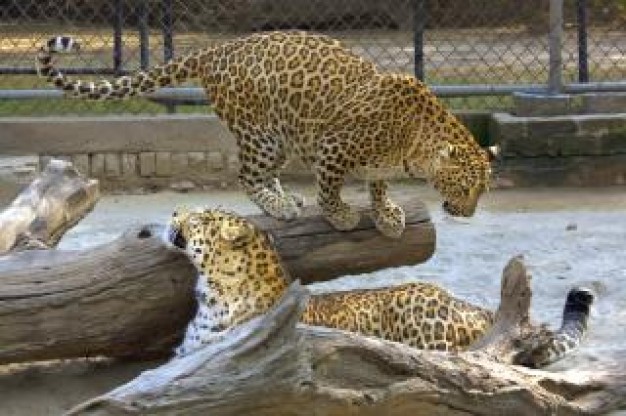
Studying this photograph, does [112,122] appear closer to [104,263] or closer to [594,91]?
[594,91]

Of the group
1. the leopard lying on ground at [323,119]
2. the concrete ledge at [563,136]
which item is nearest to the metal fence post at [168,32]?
the concrete ledge at [563,136]

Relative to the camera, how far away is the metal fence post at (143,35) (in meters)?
9.32

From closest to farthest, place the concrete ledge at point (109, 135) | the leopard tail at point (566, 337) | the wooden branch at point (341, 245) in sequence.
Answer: the leopard tail at point (566, 337) < the wooden branch at point (341, 245) < the concrete ledge at point (109, 135)

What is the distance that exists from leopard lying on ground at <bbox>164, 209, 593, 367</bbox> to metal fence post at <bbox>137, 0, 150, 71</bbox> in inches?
173

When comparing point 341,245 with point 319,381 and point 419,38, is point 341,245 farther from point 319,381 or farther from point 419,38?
point 419,38

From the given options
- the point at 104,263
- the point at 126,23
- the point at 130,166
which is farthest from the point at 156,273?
the point at 126,23

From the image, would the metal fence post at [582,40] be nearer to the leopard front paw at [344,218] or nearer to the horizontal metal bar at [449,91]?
the horizontal metal bar at [449,91]

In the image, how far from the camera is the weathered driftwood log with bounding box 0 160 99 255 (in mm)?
5531

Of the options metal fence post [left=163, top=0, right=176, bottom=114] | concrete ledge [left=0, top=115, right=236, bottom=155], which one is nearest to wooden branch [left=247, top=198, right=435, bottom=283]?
concrete ledge [left=0, top=115, right=236, bottom=155]

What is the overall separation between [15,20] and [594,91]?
3846 millimetres

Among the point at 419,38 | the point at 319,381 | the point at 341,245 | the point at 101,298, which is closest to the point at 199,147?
the point at 419,38

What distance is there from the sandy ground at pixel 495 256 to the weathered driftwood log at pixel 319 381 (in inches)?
20.6

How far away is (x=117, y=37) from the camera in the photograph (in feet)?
30.9

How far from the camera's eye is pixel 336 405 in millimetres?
4070
